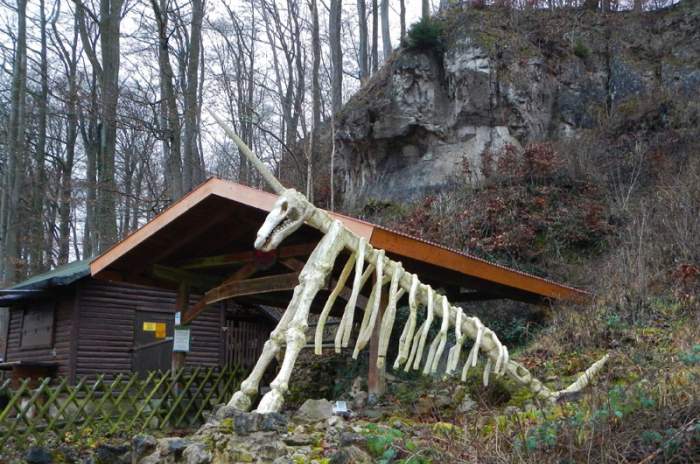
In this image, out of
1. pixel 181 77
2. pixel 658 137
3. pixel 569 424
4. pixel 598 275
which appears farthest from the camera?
pixel 181 77

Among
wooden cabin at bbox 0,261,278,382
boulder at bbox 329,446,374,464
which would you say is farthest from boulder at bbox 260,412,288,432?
wooden cabin at bbox 0,261,278,382

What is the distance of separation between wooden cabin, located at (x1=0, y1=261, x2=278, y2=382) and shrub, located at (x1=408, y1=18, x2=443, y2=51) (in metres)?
10.2

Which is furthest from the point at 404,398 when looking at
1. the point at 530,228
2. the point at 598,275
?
the point at 530,228

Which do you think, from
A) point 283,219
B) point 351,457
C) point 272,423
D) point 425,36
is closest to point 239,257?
point 283,219

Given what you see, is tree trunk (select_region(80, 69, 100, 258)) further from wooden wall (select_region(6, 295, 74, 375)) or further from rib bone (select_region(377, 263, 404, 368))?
rib bone (select_region(377, 263, 404, 368))

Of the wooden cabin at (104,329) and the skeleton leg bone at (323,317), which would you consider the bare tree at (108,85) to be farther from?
the skeleton leg bone at (323,317)

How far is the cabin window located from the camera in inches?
630

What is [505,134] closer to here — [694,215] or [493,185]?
[493,185]

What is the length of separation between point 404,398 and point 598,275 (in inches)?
257

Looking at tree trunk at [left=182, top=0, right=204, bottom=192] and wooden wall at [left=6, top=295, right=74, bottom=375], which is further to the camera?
tree trunk at [left=182, top=0, right=204, bottom=192]

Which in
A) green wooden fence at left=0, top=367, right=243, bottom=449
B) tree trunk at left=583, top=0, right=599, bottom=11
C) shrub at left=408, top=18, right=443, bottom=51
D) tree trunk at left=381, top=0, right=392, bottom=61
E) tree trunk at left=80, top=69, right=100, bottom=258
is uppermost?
tree trunk at left=381, top=0, right=392, bottom=61

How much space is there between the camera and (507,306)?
1510cm

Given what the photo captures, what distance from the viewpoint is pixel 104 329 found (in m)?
15.8

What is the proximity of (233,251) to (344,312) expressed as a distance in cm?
458
